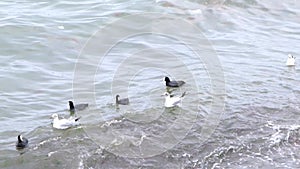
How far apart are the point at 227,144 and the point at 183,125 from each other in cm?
127

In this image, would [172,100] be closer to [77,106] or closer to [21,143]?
[77,106]

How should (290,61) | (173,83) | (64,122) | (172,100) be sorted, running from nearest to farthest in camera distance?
1. (64,122)
2. (172,100)
3. (173,83)
4. (290,61)

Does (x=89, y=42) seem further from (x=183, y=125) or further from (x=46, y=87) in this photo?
(x=183, y=125)

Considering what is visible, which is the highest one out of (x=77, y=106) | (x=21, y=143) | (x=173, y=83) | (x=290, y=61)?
(x=21, y=143)

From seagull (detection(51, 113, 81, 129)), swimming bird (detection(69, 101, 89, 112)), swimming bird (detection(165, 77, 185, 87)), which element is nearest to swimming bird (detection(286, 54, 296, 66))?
swimming bird (detection(165, 77, 185, 87))

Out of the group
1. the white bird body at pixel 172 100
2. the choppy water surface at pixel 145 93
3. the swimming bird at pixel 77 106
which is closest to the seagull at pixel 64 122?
the choppy water surface at pixel 145 93

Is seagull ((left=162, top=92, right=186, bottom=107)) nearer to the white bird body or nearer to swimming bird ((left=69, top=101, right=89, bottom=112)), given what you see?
the white bird body

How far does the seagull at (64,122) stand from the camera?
10922 mm

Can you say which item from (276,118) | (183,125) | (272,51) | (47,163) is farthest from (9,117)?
(272,51)

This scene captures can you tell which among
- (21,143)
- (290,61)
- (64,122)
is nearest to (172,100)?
(64,122)

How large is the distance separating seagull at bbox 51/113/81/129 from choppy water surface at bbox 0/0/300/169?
0.44 ft

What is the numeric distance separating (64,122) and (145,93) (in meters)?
2.73

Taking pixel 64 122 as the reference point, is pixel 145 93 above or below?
below

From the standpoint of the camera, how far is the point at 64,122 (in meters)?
11.0
